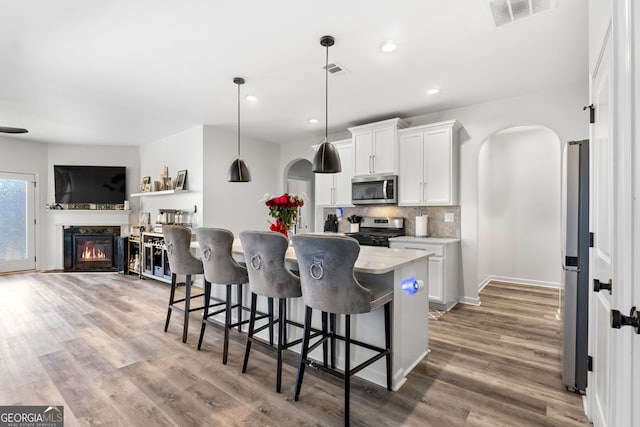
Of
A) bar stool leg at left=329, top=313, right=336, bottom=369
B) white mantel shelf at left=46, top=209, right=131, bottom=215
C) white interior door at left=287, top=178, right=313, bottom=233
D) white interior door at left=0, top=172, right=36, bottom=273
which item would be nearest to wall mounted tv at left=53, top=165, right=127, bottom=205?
white mantel shelf at left=46, top=209, right=131, bottom=215

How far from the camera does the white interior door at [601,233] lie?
1409mm

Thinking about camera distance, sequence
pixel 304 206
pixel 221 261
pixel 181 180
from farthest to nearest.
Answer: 1. pixel 304 206
2. pixel 181 180
3. pixel 221 261

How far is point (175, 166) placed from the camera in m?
5.94

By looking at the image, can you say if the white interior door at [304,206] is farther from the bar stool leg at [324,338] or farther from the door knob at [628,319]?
the door knob at [628,319]

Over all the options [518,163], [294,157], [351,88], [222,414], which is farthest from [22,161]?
[518,163]

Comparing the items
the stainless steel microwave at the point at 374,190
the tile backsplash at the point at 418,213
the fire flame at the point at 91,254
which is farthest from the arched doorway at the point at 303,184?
the fire flame at the point at 91,254

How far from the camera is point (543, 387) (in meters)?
2.24

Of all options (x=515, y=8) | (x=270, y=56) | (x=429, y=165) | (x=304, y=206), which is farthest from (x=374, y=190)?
(x=304, y=206)

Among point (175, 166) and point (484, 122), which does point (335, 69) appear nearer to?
point (484, 122)

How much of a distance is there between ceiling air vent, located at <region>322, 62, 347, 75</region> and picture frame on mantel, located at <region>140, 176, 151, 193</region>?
4.94m

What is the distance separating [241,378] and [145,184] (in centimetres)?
558

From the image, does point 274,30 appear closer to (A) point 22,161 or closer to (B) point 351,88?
(B) point 351,88

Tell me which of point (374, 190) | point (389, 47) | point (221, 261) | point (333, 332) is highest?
point (389, 47)

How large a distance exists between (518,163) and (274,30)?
187 inches
